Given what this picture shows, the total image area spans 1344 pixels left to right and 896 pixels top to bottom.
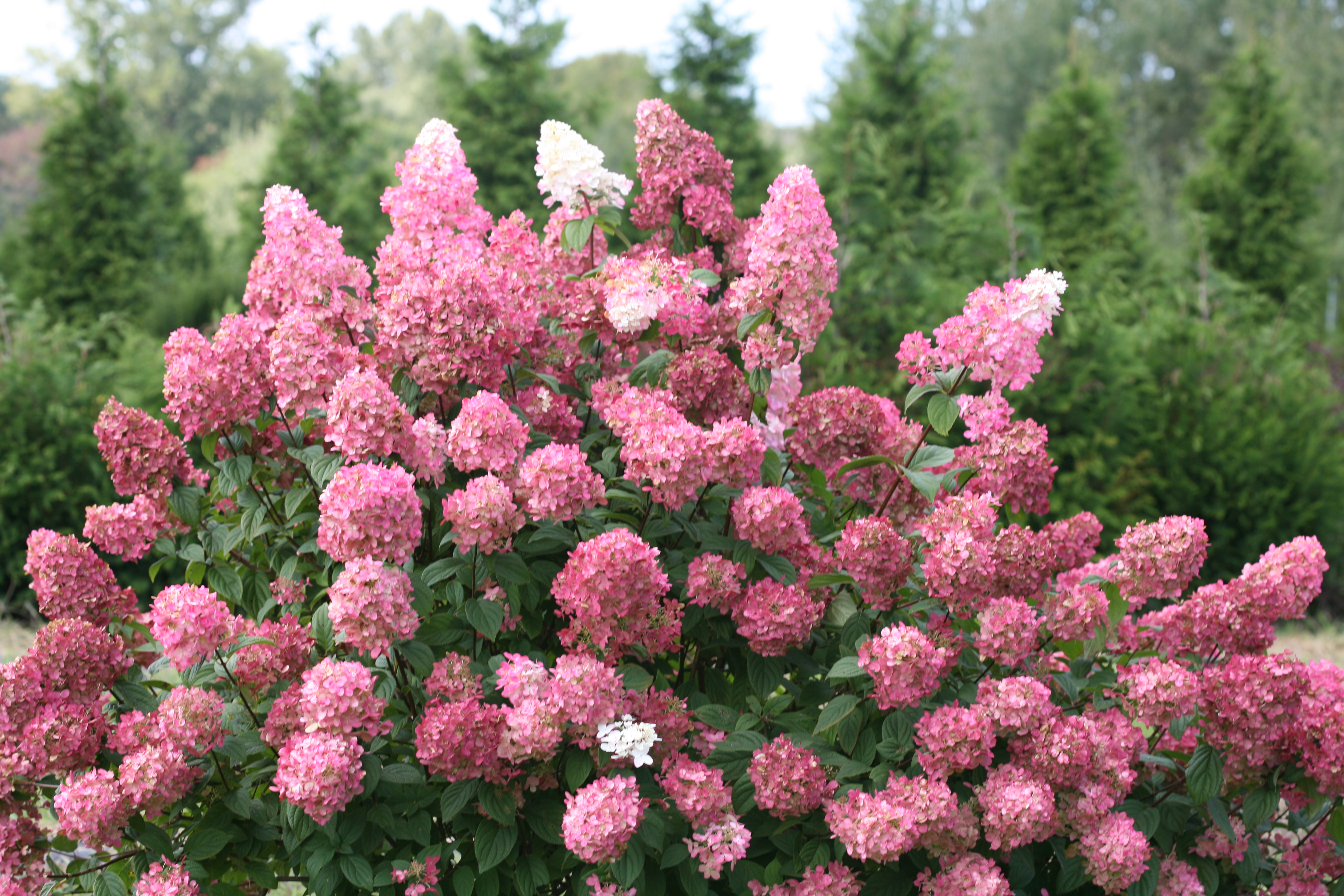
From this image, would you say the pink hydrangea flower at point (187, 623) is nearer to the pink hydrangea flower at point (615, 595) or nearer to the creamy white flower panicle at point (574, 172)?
the pink hydrangea flower at point (615, 595)

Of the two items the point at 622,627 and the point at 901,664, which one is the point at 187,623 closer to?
the point at 622,627

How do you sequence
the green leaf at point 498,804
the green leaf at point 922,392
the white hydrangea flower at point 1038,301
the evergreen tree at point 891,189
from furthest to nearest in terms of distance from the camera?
1. the evergreen tree at point 891,189
2. the green leaf at point 922,392
3. the white hydrangea flower at point 1038,301
4. the green leaf at point 498,804

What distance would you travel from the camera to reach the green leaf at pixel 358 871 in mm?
2096

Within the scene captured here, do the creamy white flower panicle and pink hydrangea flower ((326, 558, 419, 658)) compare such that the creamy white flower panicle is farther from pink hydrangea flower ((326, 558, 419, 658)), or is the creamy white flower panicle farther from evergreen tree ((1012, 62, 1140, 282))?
evergreen tree ((1012, 62, 1140, 282))

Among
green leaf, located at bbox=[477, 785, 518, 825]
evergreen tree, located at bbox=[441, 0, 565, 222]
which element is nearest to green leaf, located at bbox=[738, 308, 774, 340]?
green leaf, located at bbox=[477, 785, 518, 825]

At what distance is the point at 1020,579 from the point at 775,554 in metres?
A: 0.54

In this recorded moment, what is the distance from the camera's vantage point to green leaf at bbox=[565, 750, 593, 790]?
2096 millimetres

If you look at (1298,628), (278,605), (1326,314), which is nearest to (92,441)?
(278,605)

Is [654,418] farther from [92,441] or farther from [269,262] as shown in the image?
[92,441]

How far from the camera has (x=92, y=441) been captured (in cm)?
715

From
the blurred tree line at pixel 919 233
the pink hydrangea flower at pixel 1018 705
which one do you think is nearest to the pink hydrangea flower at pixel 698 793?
the pink hydrangea flower at pixel 1018 705

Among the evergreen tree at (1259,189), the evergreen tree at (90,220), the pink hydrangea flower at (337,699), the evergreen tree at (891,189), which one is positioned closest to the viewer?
the pink hydrangea flower at (337,699)

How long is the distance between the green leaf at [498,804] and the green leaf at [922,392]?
1.21 m

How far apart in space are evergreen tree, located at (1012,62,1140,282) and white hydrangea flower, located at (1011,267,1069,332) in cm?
1218
